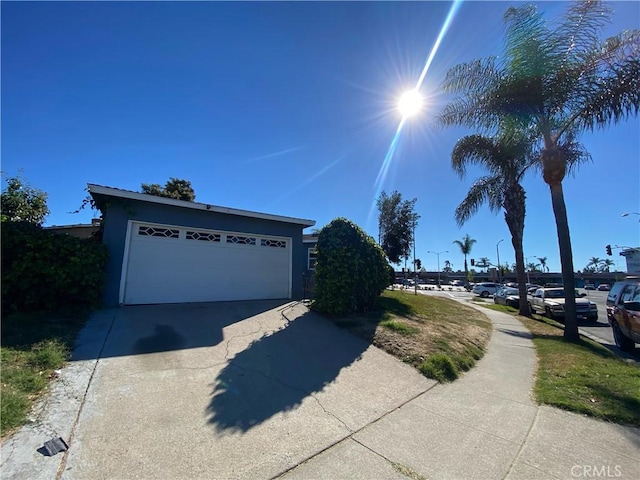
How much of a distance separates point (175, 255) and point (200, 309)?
210 centimetres

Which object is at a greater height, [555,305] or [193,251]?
[193,251]

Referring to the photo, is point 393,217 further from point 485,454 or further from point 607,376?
point 485,454

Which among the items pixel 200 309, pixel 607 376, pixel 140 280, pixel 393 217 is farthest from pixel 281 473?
pixel 393 217

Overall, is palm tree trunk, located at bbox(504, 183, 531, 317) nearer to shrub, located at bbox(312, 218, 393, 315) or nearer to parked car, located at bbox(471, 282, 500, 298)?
shrub, located at bbox(312, 218, 393, 315)

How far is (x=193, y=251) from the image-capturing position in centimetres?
977

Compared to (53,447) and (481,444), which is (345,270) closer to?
(481,444)

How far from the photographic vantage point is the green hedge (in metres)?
6.46

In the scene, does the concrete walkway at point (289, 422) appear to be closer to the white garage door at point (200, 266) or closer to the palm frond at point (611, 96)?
the white garage door at point (200, 266)

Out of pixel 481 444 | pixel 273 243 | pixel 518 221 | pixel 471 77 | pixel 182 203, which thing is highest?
pixel 471 77

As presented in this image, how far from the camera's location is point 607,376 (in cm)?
524

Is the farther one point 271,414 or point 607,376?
point 607,376

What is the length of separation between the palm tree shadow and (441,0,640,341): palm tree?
7632mm

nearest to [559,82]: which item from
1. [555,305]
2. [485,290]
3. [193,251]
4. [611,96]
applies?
[611,96]

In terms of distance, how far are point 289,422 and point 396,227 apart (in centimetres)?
2254
